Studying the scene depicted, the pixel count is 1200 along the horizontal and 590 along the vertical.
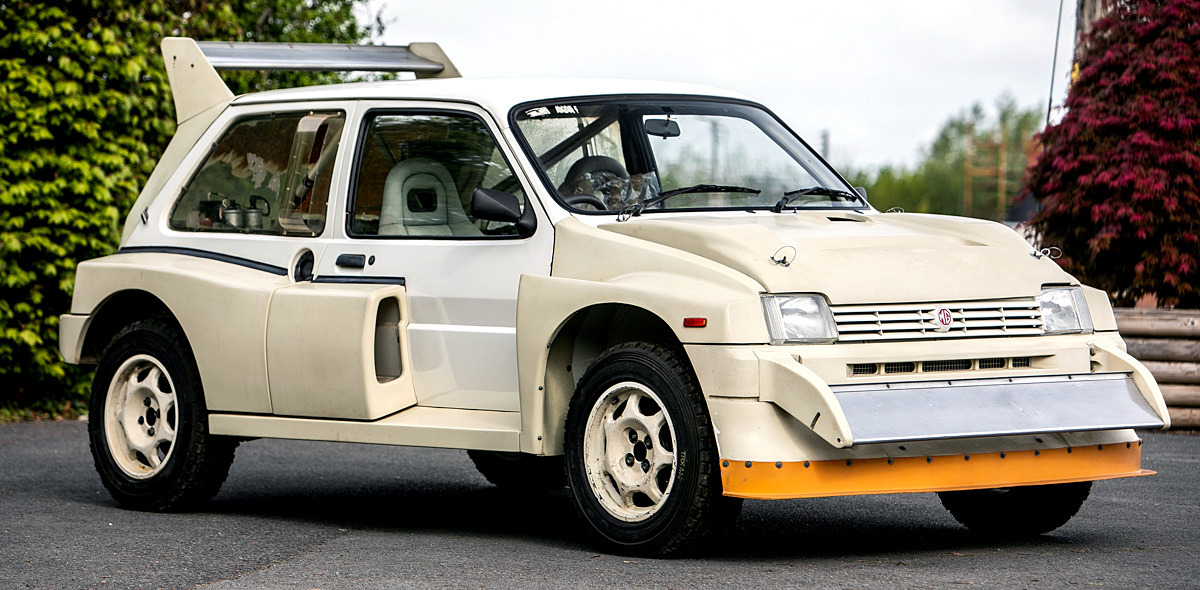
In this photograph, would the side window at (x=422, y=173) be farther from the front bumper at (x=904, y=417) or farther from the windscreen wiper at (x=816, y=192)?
the front bumper at (x=904, y=417)

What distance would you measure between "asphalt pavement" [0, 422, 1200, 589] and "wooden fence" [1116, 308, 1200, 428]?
72.5 inches

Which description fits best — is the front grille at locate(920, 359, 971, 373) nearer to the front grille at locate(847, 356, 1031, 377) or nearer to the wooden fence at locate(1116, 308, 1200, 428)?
the front grille at locate(847, 356, 1031, 377)

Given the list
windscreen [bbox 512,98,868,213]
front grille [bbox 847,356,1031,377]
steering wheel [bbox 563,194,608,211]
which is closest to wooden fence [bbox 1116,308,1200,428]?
windscreen [bbox 512,98,868,213]

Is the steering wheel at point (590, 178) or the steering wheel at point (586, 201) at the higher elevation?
the steering wheel at point (590, 178)

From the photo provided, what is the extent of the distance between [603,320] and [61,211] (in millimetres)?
6984

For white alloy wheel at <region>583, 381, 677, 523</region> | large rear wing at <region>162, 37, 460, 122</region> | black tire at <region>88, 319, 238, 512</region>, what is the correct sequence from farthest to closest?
A: large rear wing at <region>162, 37, 460, 122</region>
black tire at <region>88, 319, 238, 512</region>
white alloy wheel at <region>583, 381, 677, 523</region>

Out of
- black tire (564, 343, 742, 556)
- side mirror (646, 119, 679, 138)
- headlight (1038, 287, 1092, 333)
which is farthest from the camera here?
side mirror (646, 119, 679, 138)

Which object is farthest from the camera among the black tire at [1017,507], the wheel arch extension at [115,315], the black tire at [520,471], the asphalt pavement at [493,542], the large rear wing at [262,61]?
the black tire at [520,471]

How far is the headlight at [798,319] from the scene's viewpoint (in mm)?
5914

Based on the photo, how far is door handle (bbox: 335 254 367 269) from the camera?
24.2 feet

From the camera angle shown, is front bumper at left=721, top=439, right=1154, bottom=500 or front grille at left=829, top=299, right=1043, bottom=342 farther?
front grille at left=829, top=299, right=1043, bottom=342

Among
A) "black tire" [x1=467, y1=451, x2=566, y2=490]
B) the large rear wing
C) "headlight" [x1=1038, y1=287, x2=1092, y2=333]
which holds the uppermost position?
the large rear wing

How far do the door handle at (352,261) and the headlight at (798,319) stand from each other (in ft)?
7.30

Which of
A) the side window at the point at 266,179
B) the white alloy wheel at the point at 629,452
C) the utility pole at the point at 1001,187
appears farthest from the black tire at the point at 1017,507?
the utility pole at the point at 1001,187
